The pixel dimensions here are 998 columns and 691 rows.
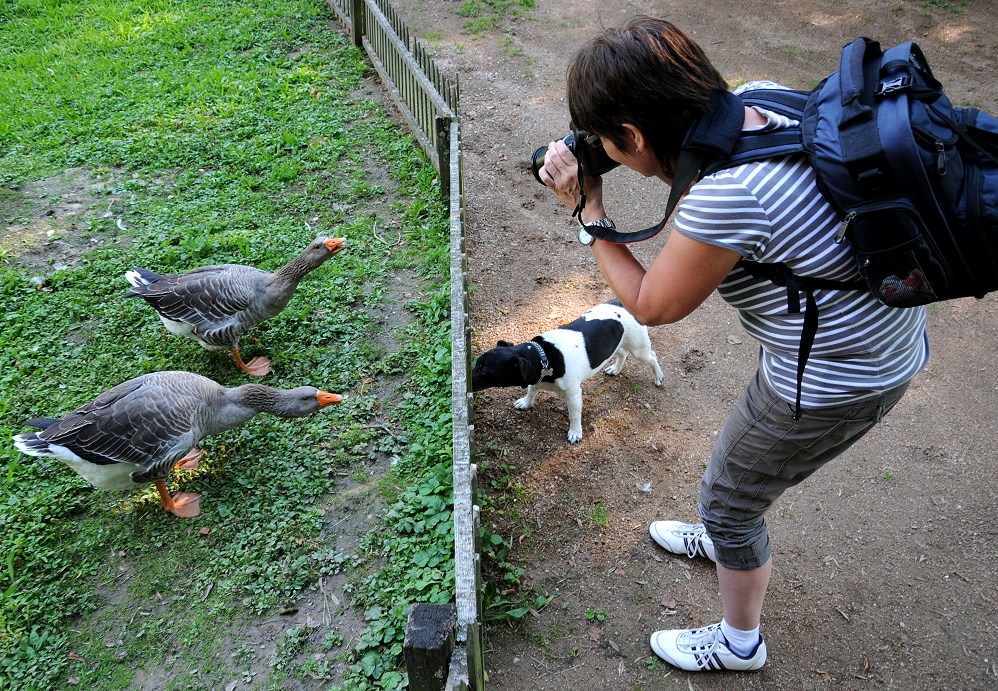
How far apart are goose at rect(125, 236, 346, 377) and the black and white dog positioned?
1.52 meters

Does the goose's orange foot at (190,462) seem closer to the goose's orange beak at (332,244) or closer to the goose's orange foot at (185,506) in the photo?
the goose's orange foot at (185,506)

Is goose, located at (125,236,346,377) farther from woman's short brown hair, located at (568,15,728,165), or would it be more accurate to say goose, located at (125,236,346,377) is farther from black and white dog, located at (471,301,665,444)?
woman's short brown hair, located at (568,15,728,165)

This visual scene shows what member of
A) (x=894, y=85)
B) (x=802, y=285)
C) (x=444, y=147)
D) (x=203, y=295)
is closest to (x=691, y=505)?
(x=802, y=285)

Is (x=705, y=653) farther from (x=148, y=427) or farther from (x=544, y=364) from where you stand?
(x=148, y=427)

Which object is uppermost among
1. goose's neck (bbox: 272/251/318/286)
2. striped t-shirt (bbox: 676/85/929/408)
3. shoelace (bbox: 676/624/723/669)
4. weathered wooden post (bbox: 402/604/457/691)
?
striped t-shirt (bbox: 676/85/929/408)

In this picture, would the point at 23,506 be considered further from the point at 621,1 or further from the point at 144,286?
the point at 621,1

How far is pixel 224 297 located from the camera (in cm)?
447

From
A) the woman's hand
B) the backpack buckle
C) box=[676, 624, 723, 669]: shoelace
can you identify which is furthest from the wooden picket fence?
the backpack buckle

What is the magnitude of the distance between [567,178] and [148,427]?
270 centimetres

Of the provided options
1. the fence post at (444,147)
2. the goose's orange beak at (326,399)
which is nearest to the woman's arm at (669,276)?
the goose's orange beak at (326,399)

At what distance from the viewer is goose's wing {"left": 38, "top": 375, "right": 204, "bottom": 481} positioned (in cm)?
361

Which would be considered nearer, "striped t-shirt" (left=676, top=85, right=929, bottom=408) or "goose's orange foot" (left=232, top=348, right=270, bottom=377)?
"striped t-shirt" (left=676, top=85, right=929, bottom=408)

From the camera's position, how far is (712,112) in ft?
5.98

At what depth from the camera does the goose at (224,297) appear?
447cm
